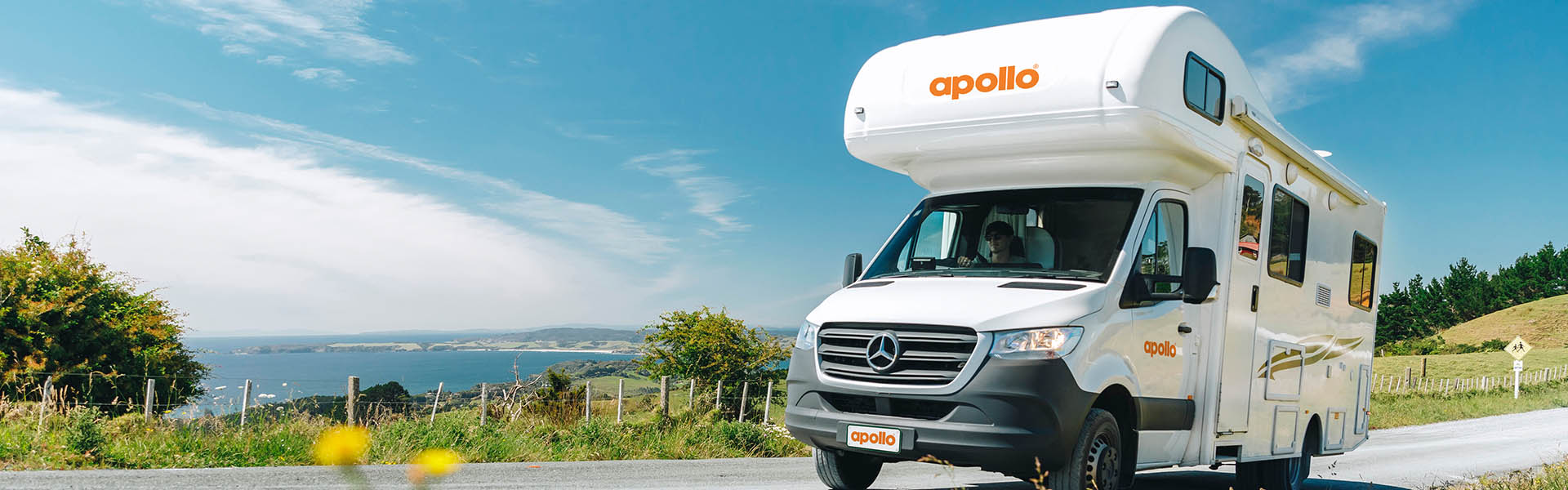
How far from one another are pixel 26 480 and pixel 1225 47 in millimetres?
9240

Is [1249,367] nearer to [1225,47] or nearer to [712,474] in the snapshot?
[1225,47]

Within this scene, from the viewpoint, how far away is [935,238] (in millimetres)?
7777

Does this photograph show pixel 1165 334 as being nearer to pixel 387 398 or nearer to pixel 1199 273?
pixel 1199 273

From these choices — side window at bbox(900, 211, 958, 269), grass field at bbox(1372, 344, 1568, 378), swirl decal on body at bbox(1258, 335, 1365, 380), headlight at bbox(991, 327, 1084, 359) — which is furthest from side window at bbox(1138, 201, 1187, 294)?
grass field at bbox(1372, 344, 1568, 378)

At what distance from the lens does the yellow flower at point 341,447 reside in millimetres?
1024

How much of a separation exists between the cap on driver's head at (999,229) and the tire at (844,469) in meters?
1.77

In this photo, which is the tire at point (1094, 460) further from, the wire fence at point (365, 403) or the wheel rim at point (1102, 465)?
the wire fence at point (365, 403)

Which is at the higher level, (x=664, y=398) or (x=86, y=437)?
(x=86, y=437)

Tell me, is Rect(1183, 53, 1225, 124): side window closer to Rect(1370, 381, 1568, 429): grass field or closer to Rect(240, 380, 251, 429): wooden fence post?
Rect(240, 380, 251, 429): wooden fence post

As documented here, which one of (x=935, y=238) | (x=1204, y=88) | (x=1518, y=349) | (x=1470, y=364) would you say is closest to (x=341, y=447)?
(x=935, y=238)

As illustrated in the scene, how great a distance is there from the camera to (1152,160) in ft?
23.8

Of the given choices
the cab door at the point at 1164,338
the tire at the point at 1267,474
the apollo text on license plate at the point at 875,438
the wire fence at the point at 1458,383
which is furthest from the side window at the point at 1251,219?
the wire fence at the point at 1458,383

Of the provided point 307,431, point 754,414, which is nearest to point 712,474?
point 307,431

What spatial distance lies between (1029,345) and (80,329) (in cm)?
3558
